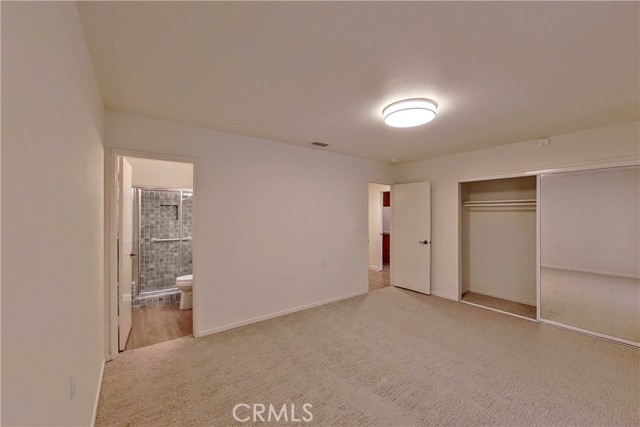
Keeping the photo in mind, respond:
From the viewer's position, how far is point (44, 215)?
96cm

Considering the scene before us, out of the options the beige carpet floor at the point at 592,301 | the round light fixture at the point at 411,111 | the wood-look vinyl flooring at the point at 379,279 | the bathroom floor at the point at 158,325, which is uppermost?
the round light fixture at the point at 411,111

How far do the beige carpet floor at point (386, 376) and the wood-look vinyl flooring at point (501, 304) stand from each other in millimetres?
462

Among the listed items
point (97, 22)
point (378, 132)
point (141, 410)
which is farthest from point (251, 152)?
point (141, 410)

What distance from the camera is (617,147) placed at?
3012 millimetres

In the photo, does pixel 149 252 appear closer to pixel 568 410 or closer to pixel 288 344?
pixel 288 344

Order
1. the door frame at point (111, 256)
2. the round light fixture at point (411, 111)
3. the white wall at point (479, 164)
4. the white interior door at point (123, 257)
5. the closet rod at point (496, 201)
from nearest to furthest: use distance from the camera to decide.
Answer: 1. the round light fixture at point (411, 111)
2. the door frame at point (111, 256)
3. the white interior door at point (123, 257)
4. the white wall at point (479, 164)
5. the closet rod at point (496, 201)

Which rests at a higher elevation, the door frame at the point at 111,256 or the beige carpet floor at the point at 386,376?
the door frame at the point at 111,256

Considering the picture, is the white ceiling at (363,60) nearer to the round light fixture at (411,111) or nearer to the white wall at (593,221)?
the round light fixture at (411,111)

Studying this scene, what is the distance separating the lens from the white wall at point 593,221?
124 inches

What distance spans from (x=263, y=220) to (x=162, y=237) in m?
2.63

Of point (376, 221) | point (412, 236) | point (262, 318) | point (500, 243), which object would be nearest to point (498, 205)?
point (500, 243)

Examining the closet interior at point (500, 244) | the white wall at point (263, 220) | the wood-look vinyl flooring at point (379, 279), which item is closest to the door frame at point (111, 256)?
the white wall at point (263, 220)

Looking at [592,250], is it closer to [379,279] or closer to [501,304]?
[501,304]

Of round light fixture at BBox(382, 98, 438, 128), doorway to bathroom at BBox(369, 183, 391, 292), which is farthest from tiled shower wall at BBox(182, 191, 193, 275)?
round light fixture at BBox(382, 98, 438, 128)
